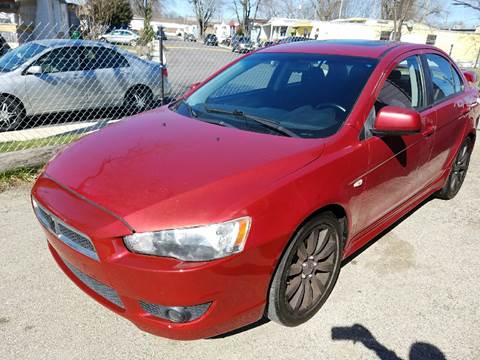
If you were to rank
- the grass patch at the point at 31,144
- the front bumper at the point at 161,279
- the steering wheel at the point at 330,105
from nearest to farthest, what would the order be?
the front bumper at the point at 161,279 → the steering wheel at the point at 330,105 → the grass patch at the point at 31,144

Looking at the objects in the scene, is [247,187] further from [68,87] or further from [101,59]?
[101,59]

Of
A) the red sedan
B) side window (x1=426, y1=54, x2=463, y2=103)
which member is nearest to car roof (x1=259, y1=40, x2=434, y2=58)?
the red sedan

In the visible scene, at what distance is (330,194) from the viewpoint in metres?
2.26

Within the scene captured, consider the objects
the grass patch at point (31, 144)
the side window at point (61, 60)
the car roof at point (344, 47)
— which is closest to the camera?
the car roof at point (344, 47)

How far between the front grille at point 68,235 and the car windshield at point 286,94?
1209 millimetres

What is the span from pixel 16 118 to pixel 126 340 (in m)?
5.57

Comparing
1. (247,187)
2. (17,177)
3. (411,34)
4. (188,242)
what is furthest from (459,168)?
(411,34)

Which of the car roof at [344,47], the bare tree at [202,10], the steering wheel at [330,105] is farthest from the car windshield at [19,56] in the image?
the bare tree at [202,10]

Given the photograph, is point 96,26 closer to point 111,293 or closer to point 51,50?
point 51,50

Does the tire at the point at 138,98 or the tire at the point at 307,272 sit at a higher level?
the tire at the point at 307,272

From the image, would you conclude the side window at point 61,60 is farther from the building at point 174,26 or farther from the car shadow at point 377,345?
the building at point 174,26

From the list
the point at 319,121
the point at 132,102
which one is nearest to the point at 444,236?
Result: the point at 319,121

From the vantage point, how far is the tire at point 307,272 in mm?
2146

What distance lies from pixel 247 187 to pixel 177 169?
1.37ft
